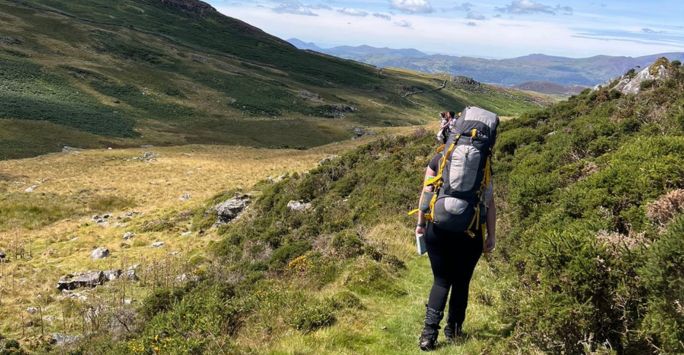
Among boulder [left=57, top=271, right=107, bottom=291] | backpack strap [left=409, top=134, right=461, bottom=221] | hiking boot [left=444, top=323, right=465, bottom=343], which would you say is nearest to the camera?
backpack strap [left=409, top=134, right=461, bottom=221]

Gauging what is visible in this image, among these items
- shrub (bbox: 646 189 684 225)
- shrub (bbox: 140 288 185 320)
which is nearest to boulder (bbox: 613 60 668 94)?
shrub (bbox: 646 189 684 225)

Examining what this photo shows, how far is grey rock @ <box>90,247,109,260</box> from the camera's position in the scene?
22.4 metres

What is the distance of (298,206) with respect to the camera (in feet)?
74.6

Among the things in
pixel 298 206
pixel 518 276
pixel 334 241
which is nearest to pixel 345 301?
pixel 518 276

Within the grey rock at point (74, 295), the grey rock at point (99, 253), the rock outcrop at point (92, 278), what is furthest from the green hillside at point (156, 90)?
the grey rock at point (74, 295)

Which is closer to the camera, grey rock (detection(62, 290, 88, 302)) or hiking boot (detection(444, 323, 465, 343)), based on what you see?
hiking boot (detection(444, 323, 465, 343))

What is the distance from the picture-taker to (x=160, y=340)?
7641 millimetres

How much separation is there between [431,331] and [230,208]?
22.1 metres

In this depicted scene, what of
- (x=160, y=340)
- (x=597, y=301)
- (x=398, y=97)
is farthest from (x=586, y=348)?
(x=398, y=97)

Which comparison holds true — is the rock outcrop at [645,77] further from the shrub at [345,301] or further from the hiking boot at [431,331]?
the hiking boot at [431,331]

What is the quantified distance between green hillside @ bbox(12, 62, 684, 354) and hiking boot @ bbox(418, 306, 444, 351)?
0.50ft

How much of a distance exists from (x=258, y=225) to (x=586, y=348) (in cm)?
1812

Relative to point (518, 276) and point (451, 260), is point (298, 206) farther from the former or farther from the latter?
point (451, 260)

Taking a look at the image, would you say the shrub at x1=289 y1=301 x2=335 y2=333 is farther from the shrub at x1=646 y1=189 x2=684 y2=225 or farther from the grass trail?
the shrub at x1=646 y1=189 x2=684 y2=225
